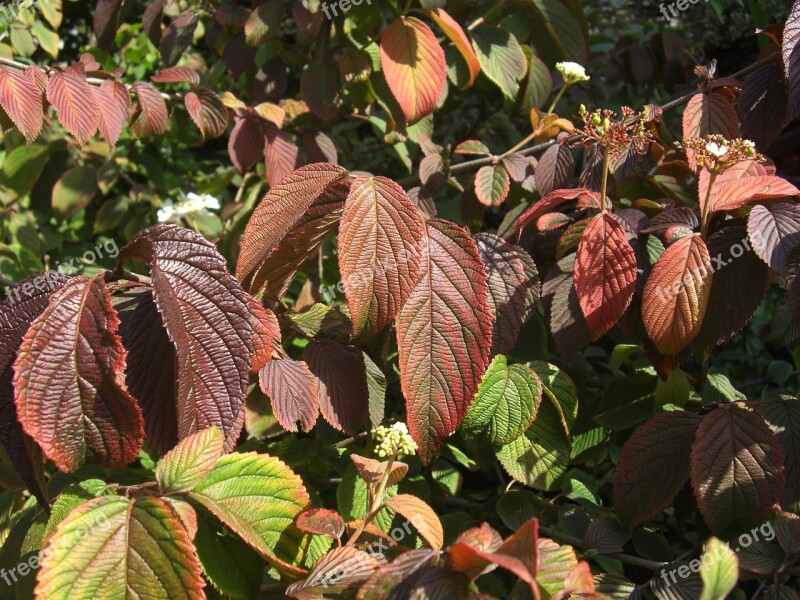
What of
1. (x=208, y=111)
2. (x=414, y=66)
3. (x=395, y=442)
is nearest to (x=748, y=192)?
(x=395, y=442)

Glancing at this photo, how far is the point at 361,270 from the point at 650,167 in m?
0.94

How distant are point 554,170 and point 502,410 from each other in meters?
0.54

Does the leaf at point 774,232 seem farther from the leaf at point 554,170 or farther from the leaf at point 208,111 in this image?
the leaf at point 208,111

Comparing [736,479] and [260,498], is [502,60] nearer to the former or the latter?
[736,479]

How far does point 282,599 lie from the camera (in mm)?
1024

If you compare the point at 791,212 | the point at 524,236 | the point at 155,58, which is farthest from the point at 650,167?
the point at 155,58

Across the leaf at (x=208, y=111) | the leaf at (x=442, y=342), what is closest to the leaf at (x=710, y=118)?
the leaf at (x=442, y=342)

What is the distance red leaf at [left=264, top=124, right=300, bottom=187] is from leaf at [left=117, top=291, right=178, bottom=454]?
3.07 ft

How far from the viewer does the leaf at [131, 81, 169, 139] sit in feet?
5.62

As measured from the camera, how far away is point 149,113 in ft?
5.62

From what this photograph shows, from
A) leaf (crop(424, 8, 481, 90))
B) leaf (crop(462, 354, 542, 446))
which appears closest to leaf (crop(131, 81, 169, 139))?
leaf (crop(424, 8, 481, 90))

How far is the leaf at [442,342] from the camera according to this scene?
→ 0.96m

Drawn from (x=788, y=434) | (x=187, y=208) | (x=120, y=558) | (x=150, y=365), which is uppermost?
(x=150, y=365)

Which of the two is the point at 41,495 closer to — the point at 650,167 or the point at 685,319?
the point at 685,319
